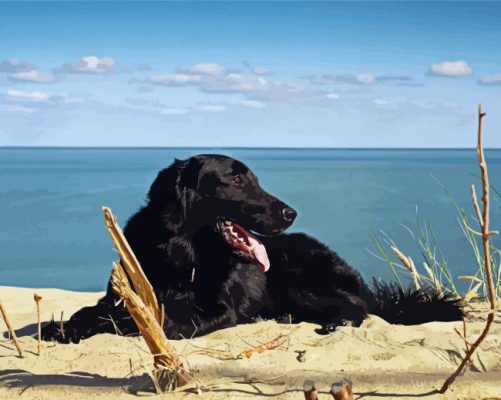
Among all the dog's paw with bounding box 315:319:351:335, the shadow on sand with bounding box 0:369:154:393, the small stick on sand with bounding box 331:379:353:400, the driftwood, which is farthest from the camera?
the dog's paw with bounding box 315:319:351:335

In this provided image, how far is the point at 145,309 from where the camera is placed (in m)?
3.09

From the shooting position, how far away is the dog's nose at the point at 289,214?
441 centimetres

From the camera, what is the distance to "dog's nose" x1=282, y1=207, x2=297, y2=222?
441cm

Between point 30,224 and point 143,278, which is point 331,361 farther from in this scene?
point 30,224

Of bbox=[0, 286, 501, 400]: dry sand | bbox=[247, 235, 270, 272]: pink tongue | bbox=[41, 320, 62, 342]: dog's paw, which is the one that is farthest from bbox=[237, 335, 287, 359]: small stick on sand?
bbox=[41, 320, 62, 342]: dog's paw

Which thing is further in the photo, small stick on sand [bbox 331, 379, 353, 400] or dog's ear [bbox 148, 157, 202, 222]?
dog's ear [bbox 148, 157, 202, 222]

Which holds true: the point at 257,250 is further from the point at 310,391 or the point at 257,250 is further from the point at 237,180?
the point at 310,391

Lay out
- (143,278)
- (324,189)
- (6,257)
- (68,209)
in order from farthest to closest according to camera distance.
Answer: (324,189) < (68,209) < (6,257) < (143,278)

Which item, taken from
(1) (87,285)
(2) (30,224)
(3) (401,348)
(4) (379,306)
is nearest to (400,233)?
(1) (87,285)

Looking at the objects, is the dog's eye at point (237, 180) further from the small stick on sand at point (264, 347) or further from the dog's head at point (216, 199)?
the small stick on sand at point (264, 347)

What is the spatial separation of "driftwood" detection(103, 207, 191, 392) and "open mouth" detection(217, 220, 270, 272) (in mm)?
1224

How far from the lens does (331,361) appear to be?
3.54 metres

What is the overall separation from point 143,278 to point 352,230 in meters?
15.7

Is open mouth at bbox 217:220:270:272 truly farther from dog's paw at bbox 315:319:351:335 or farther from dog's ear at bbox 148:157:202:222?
dog's paw at bbox 315:319:351:335
